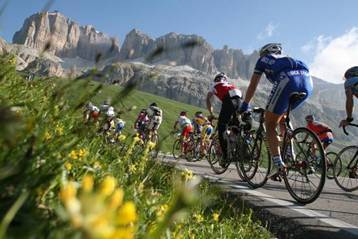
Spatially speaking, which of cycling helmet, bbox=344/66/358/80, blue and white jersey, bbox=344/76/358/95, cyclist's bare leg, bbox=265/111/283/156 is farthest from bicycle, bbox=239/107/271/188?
cycling helmet, bbox=344/66/358/80

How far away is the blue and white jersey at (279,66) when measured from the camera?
268 inches

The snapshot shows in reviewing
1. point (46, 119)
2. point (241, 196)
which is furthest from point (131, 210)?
point (241, 196)

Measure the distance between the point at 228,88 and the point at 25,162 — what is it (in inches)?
399

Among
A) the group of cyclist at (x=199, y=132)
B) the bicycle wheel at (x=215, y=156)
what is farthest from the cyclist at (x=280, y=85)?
the group of cyclist at (x=199, y=132)

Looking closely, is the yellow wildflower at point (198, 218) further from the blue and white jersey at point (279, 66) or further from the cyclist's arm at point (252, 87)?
the cyclist's arm at point (252, 87)

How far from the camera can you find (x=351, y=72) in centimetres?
920

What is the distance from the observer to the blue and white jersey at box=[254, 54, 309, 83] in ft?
22.3

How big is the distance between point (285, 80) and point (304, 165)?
1354 mm

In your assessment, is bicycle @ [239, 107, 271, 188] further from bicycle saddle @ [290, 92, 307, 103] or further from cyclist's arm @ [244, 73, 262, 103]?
bicycle saddle @ [290, 92, 307, 103]

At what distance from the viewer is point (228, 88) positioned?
1109 centimetres

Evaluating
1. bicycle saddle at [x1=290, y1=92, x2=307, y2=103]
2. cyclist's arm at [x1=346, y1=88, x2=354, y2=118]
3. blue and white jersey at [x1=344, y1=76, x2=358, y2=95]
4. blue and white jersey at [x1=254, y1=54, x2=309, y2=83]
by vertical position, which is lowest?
bicycle saddle at [x1=290, y1=92, x2=307, y2=103]

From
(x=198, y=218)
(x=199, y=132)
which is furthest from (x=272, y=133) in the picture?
(x=199, y=132)

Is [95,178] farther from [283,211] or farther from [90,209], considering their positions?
[283,211]

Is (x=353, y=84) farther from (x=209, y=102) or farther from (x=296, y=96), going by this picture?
(x=209, y=102)
